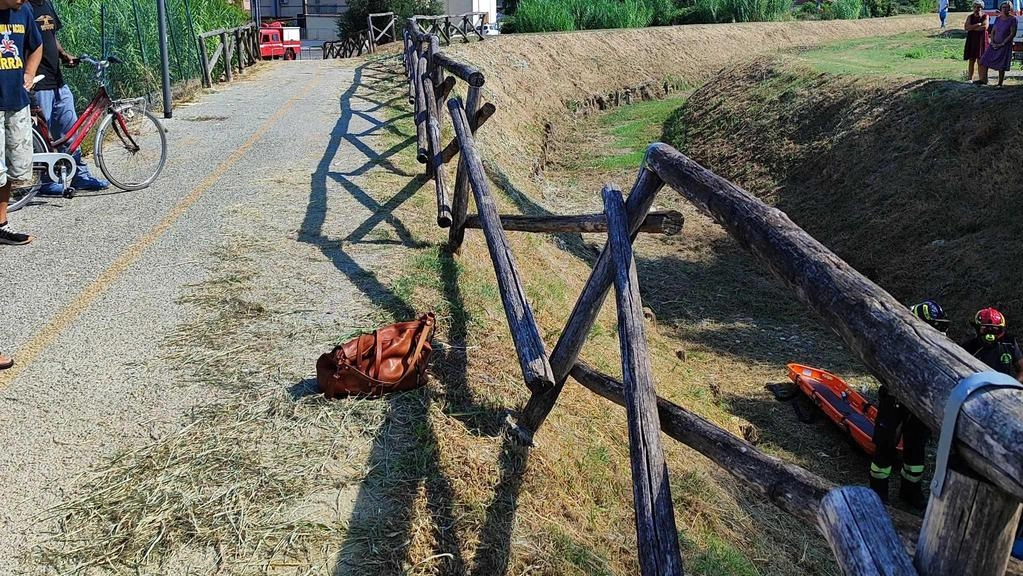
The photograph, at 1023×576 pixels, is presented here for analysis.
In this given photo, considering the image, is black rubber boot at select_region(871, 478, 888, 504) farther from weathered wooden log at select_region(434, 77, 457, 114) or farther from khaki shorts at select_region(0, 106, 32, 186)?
khaki shorts at select_region(0, 106, 32, 186)

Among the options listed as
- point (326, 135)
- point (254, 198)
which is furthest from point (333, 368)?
point (326, 135)

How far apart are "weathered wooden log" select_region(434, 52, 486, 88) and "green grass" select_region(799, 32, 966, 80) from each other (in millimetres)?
10032

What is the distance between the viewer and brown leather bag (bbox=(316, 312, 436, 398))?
4562 millimetres

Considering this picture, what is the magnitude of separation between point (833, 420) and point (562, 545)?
167 inches

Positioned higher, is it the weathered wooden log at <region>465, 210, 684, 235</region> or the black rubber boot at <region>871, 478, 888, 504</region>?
the weathered wooden log at <region>465, 210, 684, 235</region>

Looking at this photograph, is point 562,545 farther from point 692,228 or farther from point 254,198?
point 692,228

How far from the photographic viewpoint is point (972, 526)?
1764 mm

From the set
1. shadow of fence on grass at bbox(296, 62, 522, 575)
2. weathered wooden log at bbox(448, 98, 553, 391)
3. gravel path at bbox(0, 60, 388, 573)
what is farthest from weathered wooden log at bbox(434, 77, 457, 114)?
weathered wooden log at bbox(448, 98, 553, 391)

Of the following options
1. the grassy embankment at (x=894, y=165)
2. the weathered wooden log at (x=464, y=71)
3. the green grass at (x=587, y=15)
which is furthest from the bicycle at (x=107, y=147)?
the green grass at (x=587, y=15)

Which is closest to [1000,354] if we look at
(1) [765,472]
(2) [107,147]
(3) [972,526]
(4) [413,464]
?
(1) [765,472]

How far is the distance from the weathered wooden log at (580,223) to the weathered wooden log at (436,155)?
298 mm

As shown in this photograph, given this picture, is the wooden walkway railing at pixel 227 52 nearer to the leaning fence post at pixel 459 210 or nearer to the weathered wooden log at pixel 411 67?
the weathered wooden log at pixel 411 67

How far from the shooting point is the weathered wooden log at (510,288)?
4.18 m

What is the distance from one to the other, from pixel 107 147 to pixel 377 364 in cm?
654
